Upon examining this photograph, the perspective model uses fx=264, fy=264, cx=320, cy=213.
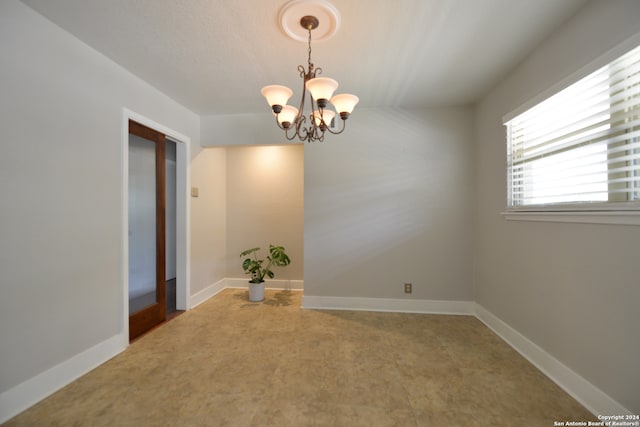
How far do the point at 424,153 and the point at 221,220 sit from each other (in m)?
3.18

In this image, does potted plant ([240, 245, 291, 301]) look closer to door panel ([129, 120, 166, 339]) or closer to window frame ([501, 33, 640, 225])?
door panel ([129, 120, 166, 339])

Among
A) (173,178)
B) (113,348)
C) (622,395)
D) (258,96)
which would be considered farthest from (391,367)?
(173,178)

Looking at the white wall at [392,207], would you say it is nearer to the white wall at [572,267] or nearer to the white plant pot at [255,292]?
the white wall at [572,267]

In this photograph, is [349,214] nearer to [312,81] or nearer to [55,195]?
[312,81]

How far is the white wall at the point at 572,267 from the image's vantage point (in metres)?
1.47

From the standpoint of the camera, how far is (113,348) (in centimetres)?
228

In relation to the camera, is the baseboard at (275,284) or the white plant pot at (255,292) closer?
the white plant pot at (255,292)

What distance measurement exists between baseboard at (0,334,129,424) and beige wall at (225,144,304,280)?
2.20 m

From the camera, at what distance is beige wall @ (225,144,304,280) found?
14.1 ft

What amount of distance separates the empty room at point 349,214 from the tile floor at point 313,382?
0.02 meters

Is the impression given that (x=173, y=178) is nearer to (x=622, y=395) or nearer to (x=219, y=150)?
(x=219, y=150)

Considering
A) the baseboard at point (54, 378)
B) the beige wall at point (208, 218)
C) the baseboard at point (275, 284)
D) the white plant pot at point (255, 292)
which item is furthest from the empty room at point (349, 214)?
the baseboard at point (275, 284)

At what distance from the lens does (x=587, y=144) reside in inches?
67.5

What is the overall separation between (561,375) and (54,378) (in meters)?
3.55
